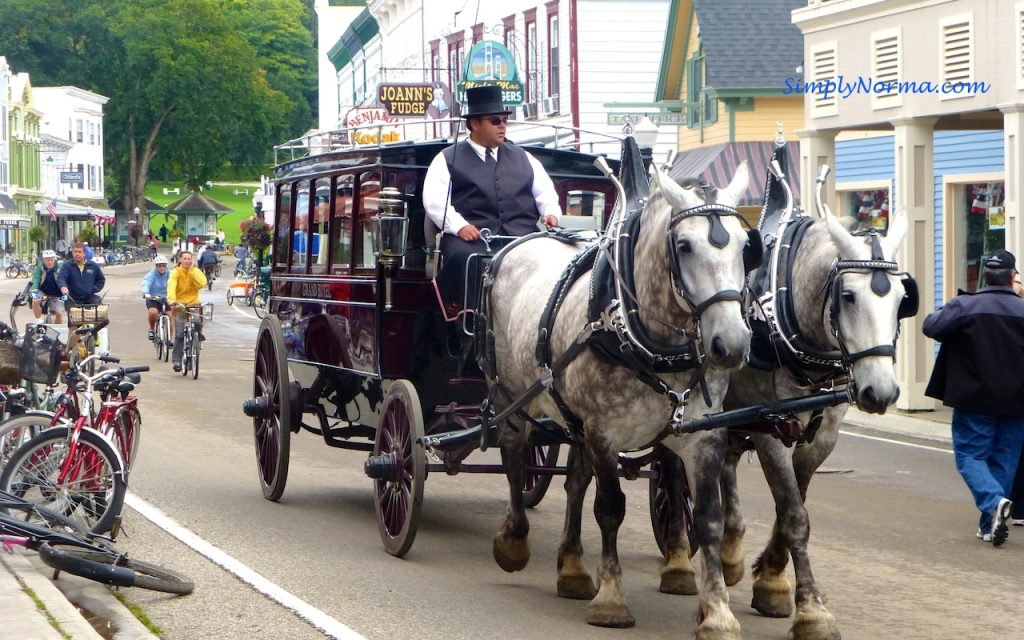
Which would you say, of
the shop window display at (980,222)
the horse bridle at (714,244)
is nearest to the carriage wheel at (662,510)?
the horse bridle at (714,244)

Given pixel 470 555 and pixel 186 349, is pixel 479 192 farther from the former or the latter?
pixel 186 349

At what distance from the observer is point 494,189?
8836 millimetres

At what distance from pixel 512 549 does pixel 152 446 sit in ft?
21.6

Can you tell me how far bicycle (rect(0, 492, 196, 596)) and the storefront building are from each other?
1140 cm

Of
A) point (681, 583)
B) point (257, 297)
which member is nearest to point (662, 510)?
point (681, 583)

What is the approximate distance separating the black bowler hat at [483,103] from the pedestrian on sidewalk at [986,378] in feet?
11.6

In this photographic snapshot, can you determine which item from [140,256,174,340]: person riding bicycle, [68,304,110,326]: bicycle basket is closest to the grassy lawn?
[140,256,174,340]: person riding bicycle

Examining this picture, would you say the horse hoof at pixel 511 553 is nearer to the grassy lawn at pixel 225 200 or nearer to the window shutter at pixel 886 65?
the window shutter at pixel 886 65

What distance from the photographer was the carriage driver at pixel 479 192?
8.62 meters

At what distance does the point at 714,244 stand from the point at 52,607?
3.44 meters

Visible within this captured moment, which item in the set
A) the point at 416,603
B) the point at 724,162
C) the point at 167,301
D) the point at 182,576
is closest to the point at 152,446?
the point at 182,576

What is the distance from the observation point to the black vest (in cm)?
877

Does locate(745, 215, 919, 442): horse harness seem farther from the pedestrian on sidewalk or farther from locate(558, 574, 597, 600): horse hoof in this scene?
the pedestrian on sidewalk

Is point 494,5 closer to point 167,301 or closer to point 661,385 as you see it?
point 167,301
